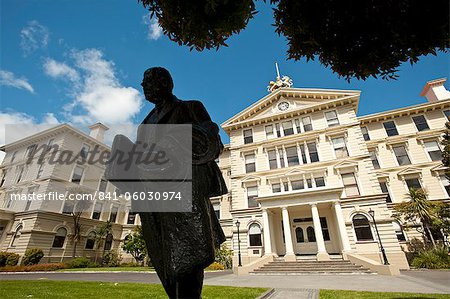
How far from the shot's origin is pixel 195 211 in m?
1.86

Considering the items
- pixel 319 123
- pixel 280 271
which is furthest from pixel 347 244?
pixel 319 123

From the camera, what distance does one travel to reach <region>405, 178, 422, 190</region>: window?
907 inches

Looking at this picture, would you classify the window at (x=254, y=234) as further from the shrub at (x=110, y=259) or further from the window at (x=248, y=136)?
the shrub at (x=110, y=259)

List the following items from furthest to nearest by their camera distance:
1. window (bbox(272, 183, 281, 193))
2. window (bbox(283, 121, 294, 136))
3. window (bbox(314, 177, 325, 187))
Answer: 1. window (bbox(283, 121, 294, 136))
2. window (bbox(272, 183, 281, 193))
3. window (bbox(314, 177, 325, 187))

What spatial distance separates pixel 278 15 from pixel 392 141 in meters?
27.4

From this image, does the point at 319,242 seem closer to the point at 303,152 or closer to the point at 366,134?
the point at 303,152

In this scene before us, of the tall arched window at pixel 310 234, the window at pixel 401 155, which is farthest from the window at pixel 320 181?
the window at pixel 401 155

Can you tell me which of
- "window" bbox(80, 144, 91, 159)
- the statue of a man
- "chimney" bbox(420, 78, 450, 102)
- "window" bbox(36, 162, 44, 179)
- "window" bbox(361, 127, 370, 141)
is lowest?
the statue of a man

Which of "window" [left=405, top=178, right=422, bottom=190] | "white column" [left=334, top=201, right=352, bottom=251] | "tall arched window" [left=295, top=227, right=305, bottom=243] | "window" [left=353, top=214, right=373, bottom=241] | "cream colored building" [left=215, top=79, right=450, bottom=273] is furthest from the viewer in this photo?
"window" [left=405, top=178, right=422, bottom=190]

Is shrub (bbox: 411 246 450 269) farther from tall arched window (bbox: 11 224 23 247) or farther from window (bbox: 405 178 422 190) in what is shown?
tall arched window (bbox: 11 224 23 247)

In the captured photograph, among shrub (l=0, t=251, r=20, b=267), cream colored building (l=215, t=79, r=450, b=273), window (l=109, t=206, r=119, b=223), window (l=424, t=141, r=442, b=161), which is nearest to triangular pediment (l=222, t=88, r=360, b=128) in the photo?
cream colored building (l=215, t=79, r=450, b=273)

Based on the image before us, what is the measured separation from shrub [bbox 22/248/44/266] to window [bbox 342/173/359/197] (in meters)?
31.3

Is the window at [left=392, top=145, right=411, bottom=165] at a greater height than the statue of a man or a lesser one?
greater

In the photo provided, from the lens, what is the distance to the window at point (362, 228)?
18.5m
